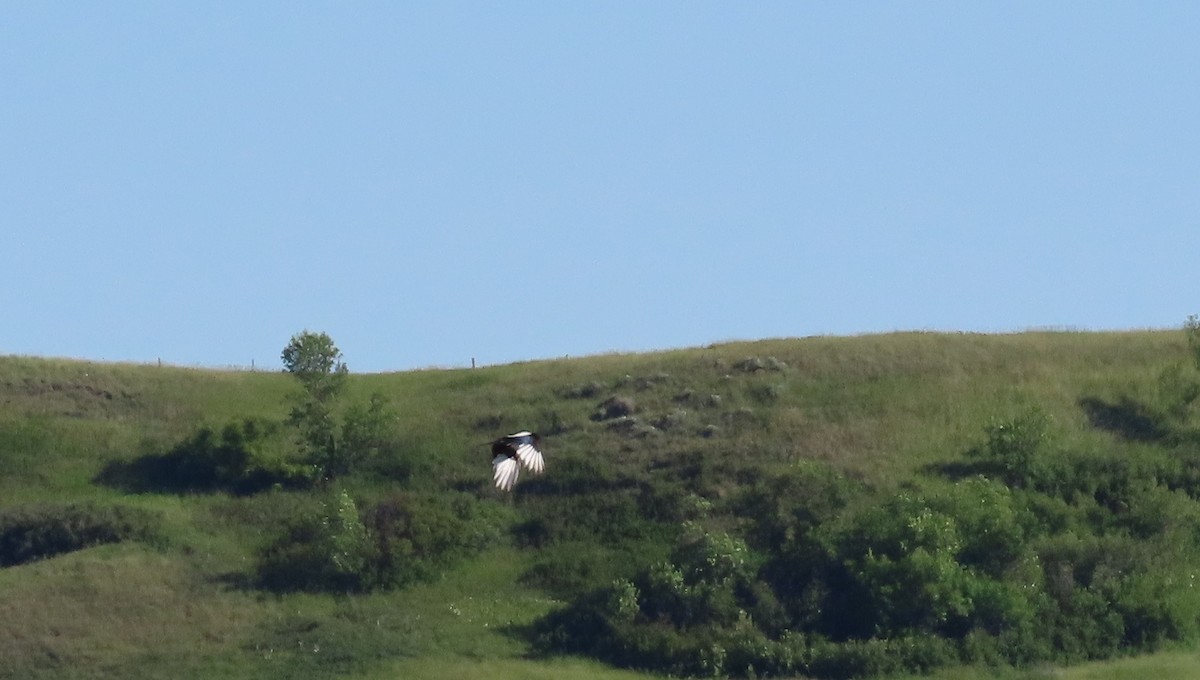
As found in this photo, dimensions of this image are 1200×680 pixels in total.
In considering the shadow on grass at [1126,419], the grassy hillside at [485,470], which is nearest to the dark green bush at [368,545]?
the grassy hillside at [485,470]

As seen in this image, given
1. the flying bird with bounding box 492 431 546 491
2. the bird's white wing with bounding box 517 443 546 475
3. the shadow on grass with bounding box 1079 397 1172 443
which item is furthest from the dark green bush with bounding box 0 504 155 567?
the flying bird with bounding box 492 431 546 491

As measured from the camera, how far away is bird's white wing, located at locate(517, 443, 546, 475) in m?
34.2

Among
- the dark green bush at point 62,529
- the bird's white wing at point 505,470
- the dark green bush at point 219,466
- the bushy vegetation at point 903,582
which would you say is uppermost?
the dark green bush at point 219,466

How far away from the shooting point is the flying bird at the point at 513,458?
3378cm

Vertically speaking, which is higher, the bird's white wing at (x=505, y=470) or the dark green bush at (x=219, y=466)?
the dark green bush at (x=219, y=466)

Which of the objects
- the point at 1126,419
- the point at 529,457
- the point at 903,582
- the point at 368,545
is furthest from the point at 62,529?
the point at 529,457

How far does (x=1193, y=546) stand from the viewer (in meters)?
65.5

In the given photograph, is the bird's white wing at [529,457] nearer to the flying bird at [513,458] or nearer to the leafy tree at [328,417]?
the flying bird at [513,458]

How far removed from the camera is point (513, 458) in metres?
34.1

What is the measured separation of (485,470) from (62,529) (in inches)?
579

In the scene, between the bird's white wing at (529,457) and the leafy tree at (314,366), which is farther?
the leafy tree at (314,366)

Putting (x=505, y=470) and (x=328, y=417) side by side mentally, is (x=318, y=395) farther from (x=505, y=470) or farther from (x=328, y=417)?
(x=505, y=470)

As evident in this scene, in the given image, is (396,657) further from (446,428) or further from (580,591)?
(446,428)

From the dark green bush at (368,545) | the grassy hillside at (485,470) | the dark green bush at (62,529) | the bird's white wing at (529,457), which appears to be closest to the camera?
the bird's white wing at (529,457)
